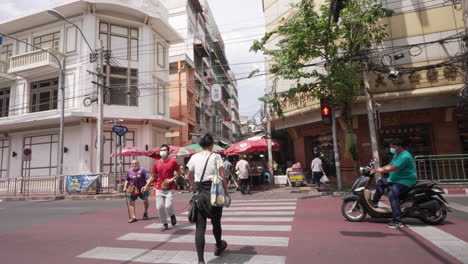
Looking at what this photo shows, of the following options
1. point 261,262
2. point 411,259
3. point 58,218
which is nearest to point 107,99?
point 58,218

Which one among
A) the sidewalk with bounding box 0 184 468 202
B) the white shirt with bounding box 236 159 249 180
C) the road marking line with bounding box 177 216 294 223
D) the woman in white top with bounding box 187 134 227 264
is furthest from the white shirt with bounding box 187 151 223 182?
the white shirt with bounding box 236 159 249 180

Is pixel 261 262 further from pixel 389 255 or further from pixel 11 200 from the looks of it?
pixel 11 200

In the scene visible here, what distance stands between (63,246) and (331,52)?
38.0 feet

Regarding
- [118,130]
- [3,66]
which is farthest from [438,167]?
[3,66]

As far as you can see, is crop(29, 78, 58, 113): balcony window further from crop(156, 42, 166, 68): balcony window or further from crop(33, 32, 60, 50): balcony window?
crop(156, 42, 166, 68): balcony window

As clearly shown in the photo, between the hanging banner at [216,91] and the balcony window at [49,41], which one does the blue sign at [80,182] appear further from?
the hanging banner at [216,91]

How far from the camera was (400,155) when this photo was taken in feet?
Answer: 17.5

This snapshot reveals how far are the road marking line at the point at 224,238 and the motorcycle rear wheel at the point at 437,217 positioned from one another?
3.04m

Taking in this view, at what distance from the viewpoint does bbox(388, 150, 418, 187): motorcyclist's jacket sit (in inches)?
206

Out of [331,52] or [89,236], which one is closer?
[89,236]

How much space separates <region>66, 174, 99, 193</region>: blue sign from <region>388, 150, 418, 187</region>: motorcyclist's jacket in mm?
14571

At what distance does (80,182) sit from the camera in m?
15.0

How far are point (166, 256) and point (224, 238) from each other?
1.23 m

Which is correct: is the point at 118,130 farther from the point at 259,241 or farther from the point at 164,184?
the point at 259,241
